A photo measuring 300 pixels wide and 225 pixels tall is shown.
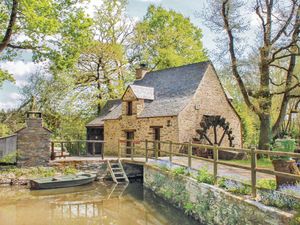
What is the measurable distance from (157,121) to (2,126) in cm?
1010

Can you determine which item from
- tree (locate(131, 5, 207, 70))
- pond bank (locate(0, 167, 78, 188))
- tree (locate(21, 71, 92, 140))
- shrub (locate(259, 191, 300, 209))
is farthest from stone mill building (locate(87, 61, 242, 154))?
shrub (locate(259, 191, 300, 209))

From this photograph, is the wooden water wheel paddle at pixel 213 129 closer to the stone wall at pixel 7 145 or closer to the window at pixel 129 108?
the window at pixel 129 108

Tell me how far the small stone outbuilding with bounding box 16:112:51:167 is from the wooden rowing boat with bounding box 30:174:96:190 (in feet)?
6.39

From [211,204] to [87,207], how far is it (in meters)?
4.87

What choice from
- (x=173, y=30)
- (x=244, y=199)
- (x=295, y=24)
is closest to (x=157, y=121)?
(x=295, y=24)

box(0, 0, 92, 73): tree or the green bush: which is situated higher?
box(0, 0, 92, 73): tree

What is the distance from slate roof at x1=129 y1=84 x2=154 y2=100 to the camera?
2028 cm

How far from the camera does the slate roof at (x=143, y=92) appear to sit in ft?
66.5

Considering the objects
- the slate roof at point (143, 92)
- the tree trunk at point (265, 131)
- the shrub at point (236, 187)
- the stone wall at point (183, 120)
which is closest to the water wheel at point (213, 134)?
the stone wall at point (183, 120)

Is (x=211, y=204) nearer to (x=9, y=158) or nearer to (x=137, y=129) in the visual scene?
(x=9, y=158)

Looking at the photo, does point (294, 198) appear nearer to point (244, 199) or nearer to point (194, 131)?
point (244, 199)

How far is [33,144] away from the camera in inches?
618

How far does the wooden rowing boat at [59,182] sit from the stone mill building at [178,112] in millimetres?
5616

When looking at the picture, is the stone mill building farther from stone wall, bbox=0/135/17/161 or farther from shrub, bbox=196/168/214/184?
shrub, bbox=196/168/214/184
